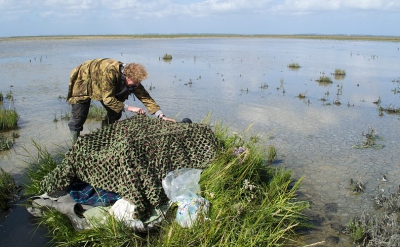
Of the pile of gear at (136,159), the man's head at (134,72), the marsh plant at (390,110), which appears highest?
the man's head at (134,72)

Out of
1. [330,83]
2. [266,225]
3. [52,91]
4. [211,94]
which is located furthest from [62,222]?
[330,83]

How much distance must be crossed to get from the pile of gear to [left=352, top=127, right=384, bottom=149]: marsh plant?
3.86 meters

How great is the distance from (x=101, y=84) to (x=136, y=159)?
160 centimetres

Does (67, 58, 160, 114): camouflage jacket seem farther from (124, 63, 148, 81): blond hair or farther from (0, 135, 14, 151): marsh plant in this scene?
(0, 135, 14, 151): marsh plant

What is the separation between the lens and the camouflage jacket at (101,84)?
494cm

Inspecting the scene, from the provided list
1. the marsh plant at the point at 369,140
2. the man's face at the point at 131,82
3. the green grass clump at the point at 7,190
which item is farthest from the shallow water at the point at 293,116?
the man's face at the point at 131,82

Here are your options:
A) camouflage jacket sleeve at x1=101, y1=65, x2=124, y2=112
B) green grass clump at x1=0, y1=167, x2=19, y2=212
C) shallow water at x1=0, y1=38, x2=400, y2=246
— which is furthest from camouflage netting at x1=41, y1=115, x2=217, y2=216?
shallow water at x1=0, y1=38, x2=400, y2=246

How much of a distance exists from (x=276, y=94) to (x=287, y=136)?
5.24m

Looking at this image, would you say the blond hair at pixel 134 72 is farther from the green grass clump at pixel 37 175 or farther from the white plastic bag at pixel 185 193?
the green grass clump at pixel 37 175

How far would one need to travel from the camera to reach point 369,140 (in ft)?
24.4

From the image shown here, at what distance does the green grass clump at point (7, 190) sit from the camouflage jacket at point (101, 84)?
1.38 m

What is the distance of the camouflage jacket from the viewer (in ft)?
16.2

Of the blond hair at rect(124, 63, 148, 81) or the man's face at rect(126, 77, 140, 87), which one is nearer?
the blond hair at rect(124, 63, 148, 81)

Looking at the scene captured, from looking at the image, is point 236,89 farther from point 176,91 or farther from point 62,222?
point 62,222
